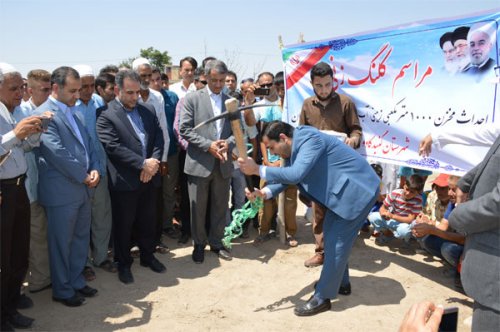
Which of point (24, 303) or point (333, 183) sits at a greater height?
point (333, 183)

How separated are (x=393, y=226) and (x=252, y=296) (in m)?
2.04

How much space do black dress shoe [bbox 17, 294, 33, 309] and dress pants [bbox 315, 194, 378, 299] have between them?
100 inches

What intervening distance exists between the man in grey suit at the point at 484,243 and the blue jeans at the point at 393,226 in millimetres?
→ 2760

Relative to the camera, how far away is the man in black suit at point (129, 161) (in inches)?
163

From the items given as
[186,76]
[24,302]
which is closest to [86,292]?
[24,302]

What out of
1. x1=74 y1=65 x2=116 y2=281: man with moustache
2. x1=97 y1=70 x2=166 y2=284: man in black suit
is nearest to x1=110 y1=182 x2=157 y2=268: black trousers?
x1=97 y1=70 x2=166 y2=284: man in black suit

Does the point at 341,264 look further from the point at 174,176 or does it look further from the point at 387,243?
the point at 174,176

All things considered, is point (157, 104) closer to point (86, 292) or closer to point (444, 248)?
point (86, 292)

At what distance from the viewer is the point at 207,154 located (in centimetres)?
474

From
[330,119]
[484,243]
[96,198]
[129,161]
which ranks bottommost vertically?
[96,198]

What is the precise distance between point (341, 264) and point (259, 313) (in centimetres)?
84


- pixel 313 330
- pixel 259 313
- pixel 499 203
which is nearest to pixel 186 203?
pixel 259 313

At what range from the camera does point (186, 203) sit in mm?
5477

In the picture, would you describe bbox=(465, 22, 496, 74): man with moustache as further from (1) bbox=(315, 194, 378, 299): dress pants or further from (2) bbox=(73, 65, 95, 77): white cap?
(2) bbox=(73, 65, 95, 77): white cap
